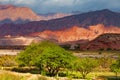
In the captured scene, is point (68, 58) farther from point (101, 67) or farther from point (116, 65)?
point (101, 67)

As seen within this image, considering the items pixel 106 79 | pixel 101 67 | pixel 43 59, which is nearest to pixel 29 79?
pixel 43 59

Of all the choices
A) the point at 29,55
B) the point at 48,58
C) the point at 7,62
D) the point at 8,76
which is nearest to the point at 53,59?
the point at 48,58

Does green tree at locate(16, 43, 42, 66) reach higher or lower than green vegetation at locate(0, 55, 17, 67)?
higher

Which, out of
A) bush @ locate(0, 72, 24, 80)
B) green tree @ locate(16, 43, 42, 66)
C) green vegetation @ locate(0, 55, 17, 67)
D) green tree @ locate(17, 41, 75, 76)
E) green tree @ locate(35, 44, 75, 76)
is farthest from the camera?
Answer: green vegetation @ locate(0, 55, 17, 67)

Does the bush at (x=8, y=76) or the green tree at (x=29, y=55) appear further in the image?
the green tree at (x=29, y=55)

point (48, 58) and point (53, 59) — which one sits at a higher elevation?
point (48, 58)

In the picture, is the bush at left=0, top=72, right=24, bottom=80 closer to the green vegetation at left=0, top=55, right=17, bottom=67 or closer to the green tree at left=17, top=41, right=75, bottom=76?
the green tree at left=17, top=41, right=75, bottom=76

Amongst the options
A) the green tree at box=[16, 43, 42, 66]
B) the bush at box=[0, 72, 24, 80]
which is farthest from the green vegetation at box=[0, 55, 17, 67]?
the bush at box=[0, 72, 24, 80]

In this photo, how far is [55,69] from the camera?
92625mm

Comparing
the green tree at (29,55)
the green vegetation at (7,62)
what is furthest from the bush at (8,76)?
the green vegetation at (7,62)

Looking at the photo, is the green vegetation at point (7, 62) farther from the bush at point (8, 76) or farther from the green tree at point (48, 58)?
the bush at point (8, 76)

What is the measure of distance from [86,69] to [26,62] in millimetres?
17561

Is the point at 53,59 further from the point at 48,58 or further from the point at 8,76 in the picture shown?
the point at 8,76

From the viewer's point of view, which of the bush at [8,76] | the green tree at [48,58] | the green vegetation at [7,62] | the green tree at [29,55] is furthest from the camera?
the green vegetation at [7,62]
